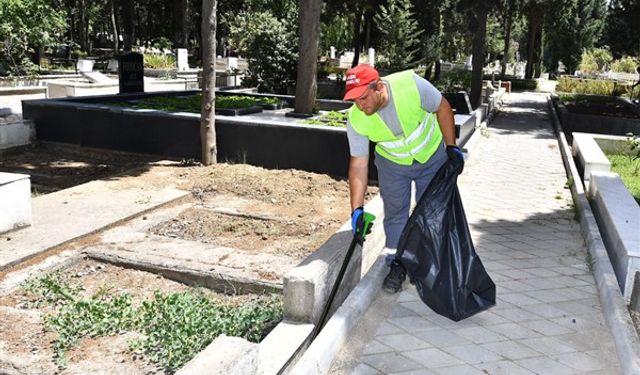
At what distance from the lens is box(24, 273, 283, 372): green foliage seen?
13.1 ft

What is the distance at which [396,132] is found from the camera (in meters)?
4.25

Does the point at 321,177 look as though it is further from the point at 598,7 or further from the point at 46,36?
the point at 598,7

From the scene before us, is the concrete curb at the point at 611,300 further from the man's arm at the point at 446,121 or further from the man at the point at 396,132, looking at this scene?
the man's arm at the point at 446,121

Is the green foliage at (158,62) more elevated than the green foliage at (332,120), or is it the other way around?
the green foliage at (158,62)

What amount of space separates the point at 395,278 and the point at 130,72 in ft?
38.4

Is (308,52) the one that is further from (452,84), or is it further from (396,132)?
(452,84)

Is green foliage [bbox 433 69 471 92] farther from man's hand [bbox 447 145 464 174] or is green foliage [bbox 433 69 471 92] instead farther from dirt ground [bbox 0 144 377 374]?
man's hand [bbox 447 145 464 174]

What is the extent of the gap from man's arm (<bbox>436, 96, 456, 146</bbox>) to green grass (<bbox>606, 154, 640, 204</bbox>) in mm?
4566

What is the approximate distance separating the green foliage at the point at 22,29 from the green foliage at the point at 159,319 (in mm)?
19319

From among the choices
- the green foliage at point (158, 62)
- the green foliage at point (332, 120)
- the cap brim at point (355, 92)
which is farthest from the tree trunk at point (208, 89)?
the green foliage at point (158, 62)

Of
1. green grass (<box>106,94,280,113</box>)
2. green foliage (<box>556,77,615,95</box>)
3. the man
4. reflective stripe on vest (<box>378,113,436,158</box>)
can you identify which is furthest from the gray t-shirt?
green foliage (<box>556,77,615,95</box>)

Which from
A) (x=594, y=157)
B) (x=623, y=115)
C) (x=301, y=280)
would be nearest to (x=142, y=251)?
(x=301, y=280)

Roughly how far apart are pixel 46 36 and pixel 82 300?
830 inches

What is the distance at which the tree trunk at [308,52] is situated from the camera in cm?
1202
